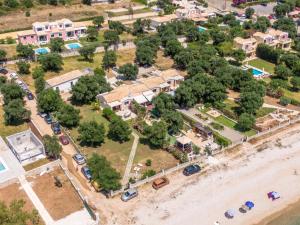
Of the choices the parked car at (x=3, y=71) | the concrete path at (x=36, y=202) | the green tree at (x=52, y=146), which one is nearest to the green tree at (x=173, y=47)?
the parked car at (x=3, y=71)

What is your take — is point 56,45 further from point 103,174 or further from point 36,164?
point 103,174

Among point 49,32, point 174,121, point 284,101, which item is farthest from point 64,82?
point 284,101

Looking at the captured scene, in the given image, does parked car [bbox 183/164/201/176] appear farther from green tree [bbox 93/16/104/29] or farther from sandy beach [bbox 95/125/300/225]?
green tree [bbox 93/16/104/29]

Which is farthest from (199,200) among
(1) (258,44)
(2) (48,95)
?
(1) (258,44)

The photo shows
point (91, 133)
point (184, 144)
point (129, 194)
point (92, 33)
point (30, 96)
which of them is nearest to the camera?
point (129, 194)

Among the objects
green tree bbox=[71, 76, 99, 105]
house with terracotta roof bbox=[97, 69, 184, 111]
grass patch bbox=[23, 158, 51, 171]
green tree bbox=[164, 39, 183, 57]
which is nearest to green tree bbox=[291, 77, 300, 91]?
house with terracotta roof bbox=[97, 69, 184, 111]

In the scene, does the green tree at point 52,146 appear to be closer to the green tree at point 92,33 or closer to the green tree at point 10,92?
the green tree at point 10,92
